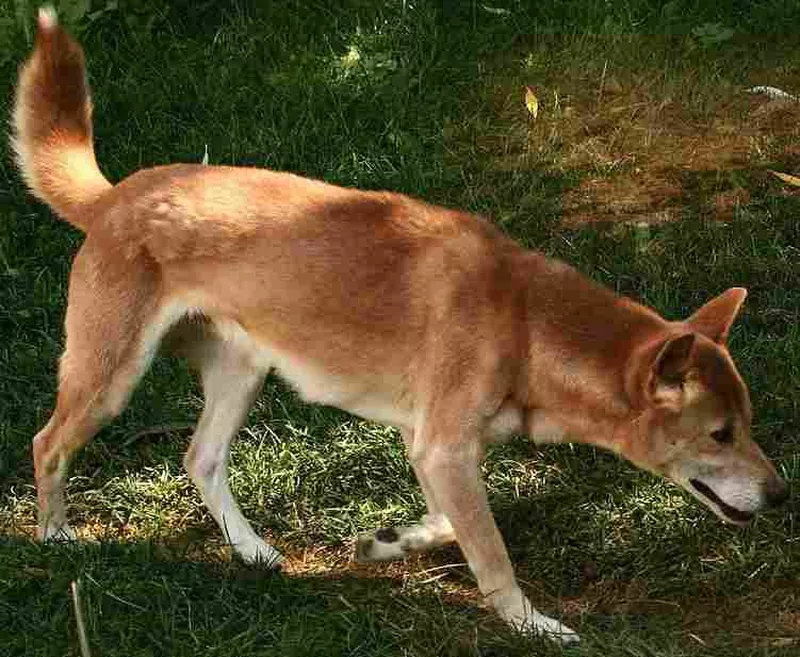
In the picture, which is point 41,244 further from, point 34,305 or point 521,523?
point 521,523

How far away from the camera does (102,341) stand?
5230 millimetres

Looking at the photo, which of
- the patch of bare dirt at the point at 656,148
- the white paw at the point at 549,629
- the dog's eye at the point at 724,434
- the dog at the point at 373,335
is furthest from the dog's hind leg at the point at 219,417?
the patch of bare dirt at the point at 656,148

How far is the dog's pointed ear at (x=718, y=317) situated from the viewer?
4930mm

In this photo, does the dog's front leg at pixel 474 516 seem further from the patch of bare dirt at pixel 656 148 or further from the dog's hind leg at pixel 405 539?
the patch of bare dirt at pixel 656 148

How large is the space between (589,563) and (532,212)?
96.0 inches

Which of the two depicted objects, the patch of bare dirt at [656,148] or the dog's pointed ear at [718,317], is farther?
the patch of bare dirt at [656,148]

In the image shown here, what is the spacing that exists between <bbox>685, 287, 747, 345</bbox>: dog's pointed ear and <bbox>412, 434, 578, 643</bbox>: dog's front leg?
79cm

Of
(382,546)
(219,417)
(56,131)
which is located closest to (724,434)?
(382,546)

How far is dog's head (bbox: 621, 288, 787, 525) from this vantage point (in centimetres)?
470

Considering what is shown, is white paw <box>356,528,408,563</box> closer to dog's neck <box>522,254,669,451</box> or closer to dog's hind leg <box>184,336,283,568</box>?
dog's hind leg <box>184,336,283,568</box>

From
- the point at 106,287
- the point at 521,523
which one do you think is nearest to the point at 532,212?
Result: the point at 521,523

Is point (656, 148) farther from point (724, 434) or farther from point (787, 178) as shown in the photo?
point (724, 434)

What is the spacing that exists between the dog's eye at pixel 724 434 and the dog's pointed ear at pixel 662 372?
153mm

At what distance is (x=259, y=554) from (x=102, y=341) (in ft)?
2.94
